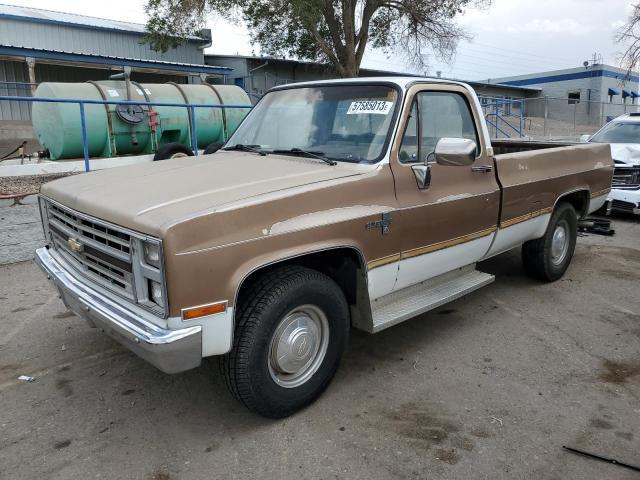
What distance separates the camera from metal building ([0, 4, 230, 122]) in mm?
19156

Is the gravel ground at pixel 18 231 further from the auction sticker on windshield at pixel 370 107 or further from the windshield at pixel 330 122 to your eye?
the auction sticker on windshield at pixel 370 107

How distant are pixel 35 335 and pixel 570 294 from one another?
5.01m

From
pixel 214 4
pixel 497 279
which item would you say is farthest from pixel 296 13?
pixel 497 279

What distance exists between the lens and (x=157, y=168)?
377 centimetres

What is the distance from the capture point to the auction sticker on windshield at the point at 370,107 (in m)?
3.68

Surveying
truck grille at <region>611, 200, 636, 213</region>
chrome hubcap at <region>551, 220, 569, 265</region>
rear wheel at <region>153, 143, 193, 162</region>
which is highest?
rear wheel at <region>153, 143, 193, 162</region>

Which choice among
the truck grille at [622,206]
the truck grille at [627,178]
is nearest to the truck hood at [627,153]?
the truck grille at [627,178]

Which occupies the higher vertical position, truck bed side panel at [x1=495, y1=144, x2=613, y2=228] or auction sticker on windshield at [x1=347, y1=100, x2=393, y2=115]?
auction sticker on windshield at [x1=347, y1=100, x2=393, y2=115]

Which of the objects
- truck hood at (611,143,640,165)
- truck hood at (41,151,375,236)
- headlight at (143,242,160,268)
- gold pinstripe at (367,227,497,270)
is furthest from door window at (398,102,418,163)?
truck hood at (611,143,640,165)

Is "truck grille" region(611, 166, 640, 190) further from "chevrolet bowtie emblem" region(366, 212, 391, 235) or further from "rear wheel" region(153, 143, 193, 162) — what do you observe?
"rear wheel" region(153, 143, 193, 162)

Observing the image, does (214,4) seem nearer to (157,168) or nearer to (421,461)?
(157,168)

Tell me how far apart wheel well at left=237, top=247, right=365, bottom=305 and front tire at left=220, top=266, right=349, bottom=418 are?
181 millimetres

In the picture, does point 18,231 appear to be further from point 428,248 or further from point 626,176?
point 626,176

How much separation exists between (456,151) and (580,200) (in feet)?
10.6
